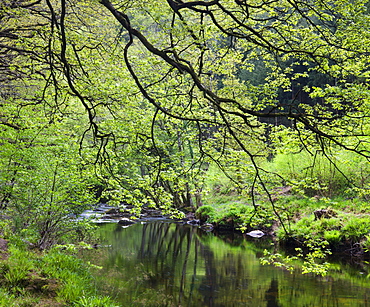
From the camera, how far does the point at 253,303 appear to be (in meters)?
7.50

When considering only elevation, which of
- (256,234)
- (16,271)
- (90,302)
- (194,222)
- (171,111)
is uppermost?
(171,111)

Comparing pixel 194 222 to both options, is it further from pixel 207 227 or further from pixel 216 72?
pixel 216 72

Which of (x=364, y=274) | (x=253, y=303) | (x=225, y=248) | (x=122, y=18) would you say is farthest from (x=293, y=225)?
(x=122, y=18)

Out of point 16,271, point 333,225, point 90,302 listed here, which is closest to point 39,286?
point 16,271

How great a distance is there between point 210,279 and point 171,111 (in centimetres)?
543

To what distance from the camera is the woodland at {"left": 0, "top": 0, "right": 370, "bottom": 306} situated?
4.13 m

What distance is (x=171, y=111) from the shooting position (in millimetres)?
6258

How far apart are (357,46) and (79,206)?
27.2 ft

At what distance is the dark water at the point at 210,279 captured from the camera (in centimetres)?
765

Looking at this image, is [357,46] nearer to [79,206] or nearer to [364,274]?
[364,274]

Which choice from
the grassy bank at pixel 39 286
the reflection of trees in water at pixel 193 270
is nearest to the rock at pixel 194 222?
the reflection of trees in water at pixel 193 270

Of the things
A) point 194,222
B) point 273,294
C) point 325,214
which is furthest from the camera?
point 194,222

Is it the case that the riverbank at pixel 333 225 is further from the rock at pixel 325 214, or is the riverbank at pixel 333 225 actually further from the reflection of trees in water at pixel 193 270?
the reflection of trees in water at pixel 193 270

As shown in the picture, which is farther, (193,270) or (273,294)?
(193,270)
